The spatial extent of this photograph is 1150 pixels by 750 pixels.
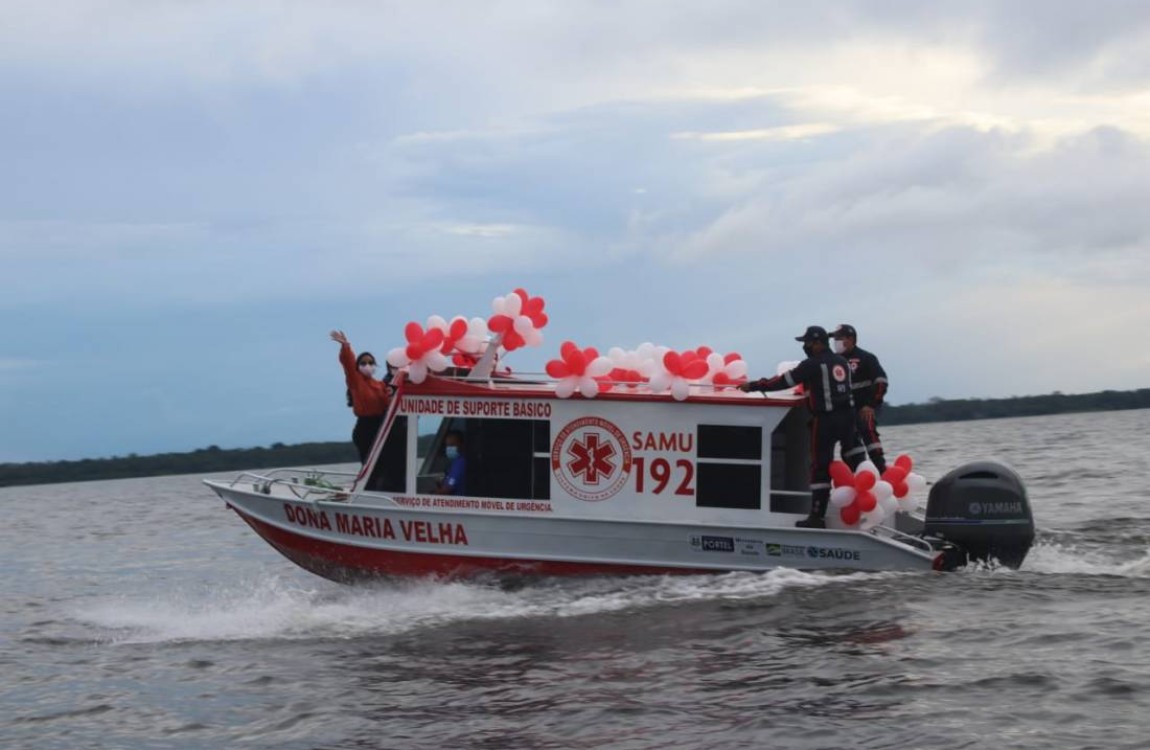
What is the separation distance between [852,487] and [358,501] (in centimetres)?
485

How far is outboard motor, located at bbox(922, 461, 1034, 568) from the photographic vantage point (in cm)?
1288

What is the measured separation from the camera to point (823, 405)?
1274 centimetres

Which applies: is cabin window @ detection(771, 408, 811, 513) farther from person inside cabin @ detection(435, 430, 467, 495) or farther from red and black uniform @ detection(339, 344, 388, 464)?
red and black uniform @ detection(339, 344, 388, 464)

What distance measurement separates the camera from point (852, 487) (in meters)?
12.7

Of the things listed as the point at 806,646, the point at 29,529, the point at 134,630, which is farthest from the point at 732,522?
the point at 29,529

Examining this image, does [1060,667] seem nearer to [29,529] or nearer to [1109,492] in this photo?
[1109,492]

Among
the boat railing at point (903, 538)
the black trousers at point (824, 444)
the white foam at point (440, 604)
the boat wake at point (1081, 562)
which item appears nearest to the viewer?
the white foam at point (440, 604)

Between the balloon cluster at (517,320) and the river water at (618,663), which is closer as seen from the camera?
the river water at (618,663)

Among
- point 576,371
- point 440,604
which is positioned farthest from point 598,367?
point 440,604

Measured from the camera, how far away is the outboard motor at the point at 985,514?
42.3 ft

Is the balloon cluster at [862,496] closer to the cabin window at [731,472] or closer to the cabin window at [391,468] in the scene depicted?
the cabin window at [731,472]

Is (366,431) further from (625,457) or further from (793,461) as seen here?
(793,461)

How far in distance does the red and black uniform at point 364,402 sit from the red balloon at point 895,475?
199 inches

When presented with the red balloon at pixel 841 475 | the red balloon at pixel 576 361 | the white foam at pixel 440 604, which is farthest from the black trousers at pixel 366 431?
the red balloon at pixel 841 475
